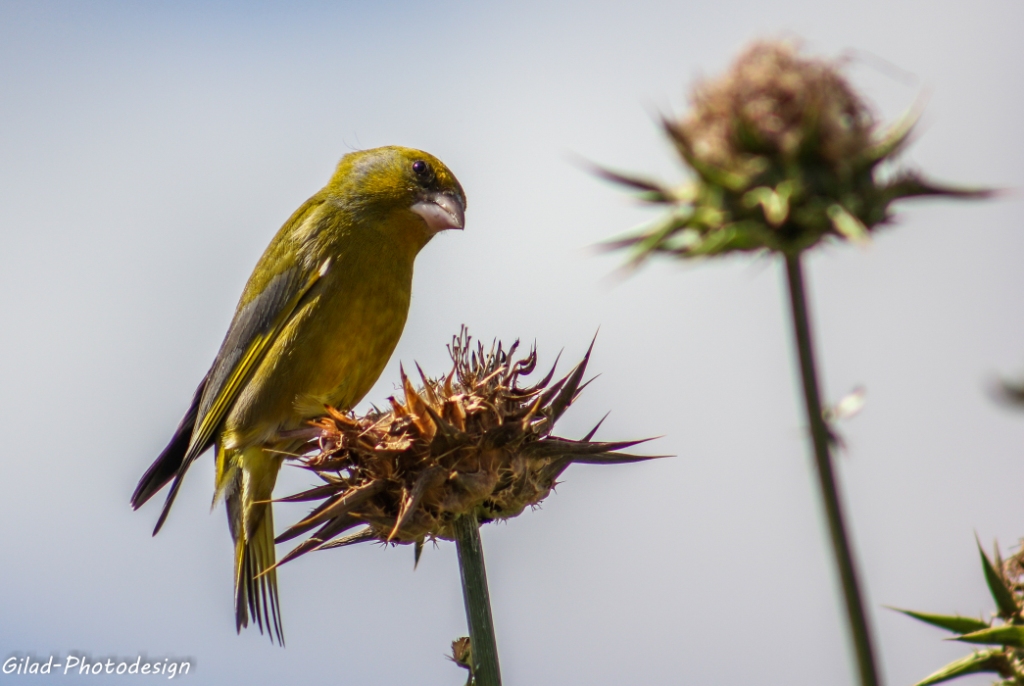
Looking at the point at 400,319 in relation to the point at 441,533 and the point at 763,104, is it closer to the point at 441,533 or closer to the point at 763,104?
the point at 441,533

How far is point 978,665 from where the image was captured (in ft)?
10.7

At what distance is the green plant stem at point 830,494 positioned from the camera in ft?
6.21

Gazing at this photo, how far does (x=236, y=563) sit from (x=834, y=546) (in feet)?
19.5

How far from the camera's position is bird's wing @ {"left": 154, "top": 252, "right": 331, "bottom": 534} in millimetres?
7477

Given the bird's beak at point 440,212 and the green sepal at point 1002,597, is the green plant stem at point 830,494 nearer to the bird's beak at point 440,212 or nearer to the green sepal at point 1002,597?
the green sepal at point 1002,597

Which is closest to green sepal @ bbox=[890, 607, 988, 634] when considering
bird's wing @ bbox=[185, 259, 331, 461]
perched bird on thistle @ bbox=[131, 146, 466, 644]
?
perched bird on thistle @ bbox=[131, 146, 466, 644]

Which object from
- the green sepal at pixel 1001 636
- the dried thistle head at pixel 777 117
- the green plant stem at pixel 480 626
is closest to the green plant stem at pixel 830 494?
the dried thistle head at pixel 777 117

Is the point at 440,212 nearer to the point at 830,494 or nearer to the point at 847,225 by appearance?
the point at 847,225

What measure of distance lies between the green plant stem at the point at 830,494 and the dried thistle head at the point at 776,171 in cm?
34

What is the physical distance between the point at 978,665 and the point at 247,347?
18.3 ft

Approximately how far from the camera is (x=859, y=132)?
8.71 ft

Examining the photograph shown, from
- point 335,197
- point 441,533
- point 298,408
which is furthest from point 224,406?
point 441,533

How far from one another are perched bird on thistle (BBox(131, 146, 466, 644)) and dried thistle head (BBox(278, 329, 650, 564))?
2200 mm

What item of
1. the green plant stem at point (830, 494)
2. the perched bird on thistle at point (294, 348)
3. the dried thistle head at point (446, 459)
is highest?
the perched bird on thistle at point (294, 348)
